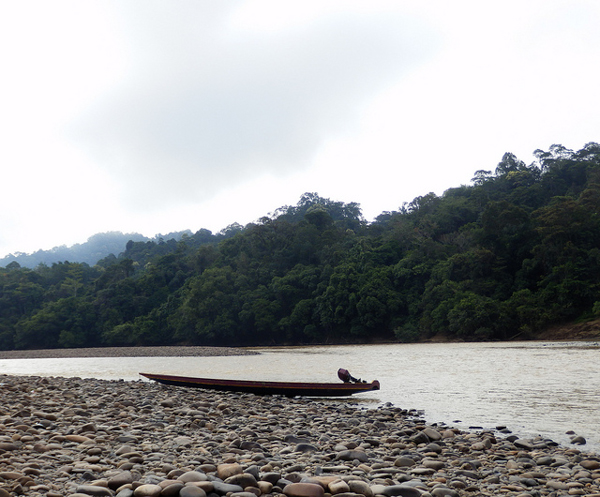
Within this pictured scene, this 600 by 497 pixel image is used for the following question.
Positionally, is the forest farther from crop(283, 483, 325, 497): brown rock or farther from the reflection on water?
crop(283, 483, 325, 497): brown rock

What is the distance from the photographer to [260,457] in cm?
634

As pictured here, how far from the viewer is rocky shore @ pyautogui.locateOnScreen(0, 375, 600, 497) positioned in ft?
16.2

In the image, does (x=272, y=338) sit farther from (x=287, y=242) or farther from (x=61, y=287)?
(x=61, y=287)

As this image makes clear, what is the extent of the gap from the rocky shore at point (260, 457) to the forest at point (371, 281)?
42318mm

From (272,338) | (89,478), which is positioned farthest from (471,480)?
(272,338)

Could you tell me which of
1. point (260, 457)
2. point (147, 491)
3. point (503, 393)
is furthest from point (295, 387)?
point (147, 491)

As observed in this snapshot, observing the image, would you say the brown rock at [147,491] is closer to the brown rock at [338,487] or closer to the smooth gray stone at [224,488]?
the smooth gray stone at [224,488]

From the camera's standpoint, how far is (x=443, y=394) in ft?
47.5

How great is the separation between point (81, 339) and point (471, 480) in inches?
3171

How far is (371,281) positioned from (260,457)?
186ft

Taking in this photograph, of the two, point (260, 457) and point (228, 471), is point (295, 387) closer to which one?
point (260, 457)

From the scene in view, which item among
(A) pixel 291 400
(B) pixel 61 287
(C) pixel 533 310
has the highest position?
(B) pixel 61 287

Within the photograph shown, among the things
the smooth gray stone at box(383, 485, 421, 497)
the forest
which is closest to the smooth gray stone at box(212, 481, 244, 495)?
the smooth gray stone at box(383, 485, 421, 497)

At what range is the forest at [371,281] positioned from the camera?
49.6 metres
